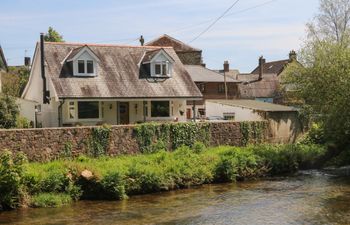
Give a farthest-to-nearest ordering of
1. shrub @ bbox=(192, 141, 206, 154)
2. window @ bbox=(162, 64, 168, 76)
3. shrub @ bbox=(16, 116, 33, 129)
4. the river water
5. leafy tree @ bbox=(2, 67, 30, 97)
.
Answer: leafy tree @ bbox=(2, 67, 30, 97) → window @ bbox=(162, 64, 168, 76) → shrub @ bbox=(16, 116, 33, 129) → shrub @ bbox=(192, 141, 206, 154) → the river water

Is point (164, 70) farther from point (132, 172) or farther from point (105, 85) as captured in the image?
point (132, 172)

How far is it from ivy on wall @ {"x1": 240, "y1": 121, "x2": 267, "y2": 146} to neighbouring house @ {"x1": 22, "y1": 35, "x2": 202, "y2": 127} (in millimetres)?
5911

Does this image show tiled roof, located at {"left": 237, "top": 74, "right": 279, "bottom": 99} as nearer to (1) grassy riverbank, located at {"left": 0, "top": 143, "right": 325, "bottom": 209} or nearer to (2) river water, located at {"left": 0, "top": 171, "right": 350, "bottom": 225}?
(1) grassy riverbank, located at {"left": 0, "top": 143, "right": 325, "bottom": 209}

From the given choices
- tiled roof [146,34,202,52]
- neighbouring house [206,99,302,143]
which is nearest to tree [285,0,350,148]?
neighbouring house [206,99,302,143]

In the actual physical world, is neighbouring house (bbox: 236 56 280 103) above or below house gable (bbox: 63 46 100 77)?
below

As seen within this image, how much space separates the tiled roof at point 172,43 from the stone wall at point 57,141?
137ft

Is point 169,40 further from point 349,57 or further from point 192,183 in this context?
point 192,183

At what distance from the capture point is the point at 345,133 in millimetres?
33938

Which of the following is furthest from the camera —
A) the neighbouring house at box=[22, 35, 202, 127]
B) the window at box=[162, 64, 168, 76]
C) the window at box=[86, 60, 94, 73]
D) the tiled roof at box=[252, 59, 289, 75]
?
the tiled roof at box=[252, 59, 289, 75]

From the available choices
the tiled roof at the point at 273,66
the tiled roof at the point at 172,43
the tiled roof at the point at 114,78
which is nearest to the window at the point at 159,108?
the tiled roof at the point at 114,78

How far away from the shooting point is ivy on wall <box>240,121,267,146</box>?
33625 millimetres

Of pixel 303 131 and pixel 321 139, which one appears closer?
pixel 321 139

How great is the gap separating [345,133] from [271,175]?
25.5ft

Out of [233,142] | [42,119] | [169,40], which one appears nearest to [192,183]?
[233,142]
